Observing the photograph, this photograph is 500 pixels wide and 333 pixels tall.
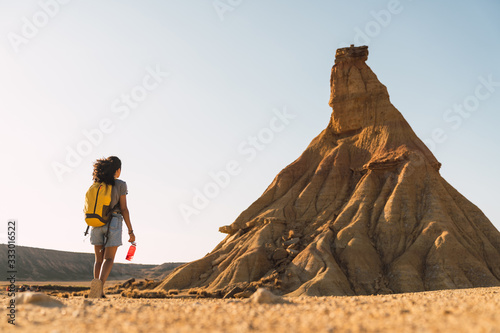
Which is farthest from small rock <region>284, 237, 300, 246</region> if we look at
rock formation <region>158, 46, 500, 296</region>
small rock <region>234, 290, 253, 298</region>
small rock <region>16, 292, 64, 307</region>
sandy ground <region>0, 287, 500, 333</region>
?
sandy ground <region>0, 287, 500, 333</region>

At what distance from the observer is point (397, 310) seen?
19.5ft

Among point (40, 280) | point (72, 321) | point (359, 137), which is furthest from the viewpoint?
point (40, 280)

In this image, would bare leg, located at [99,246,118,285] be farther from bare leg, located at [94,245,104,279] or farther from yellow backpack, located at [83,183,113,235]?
yellow backpack, located at [83,183,113,235]

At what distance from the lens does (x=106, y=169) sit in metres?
9.82

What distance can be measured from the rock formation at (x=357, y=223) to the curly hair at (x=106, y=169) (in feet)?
55.9

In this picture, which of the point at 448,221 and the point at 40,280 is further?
the point at 40,280

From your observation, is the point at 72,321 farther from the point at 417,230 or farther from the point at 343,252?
the point at 417,230

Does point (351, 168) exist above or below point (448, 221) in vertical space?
above

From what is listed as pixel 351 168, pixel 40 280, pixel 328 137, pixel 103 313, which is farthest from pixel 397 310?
pixel 40 280

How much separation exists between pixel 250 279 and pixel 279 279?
2.09m

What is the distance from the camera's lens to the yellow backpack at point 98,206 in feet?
31.1

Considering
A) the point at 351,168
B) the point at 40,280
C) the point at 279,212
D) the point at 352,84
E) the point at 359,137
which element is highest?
the point at 352,84

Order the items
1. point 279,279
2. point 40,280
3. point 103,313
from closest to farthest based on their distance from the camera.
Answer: point 103,313
point 279,279
point 40,280

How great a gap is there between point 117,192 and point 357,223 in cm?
2261
